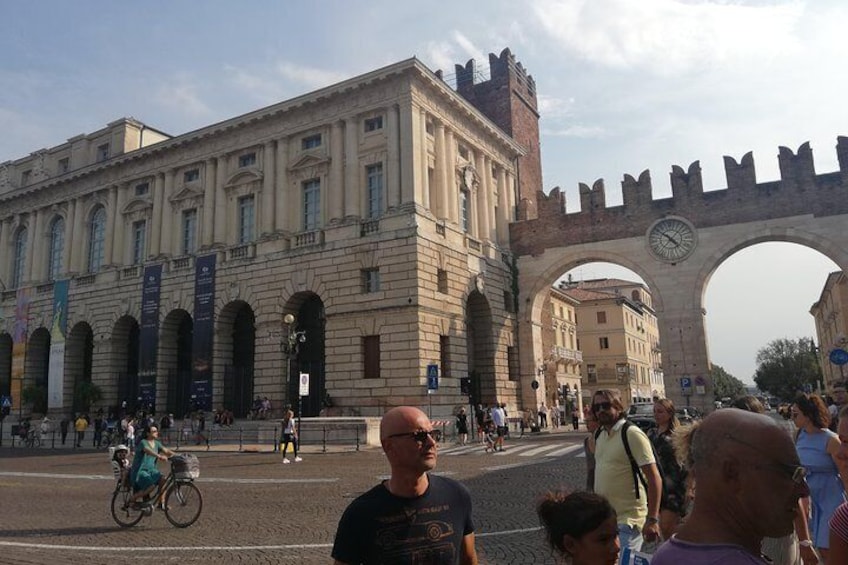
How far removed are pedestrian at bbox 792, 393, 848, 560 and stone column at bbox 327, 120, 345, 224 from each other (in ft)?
83.3

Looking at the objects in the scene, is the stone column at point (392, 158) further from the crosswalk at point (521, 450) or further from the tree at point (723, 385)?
the tree at point (723, 385)

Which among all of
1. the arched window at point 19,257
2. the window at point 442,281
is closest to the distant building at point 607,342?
the window at point 442,281

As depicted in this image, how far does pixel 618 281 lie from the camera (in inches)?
2997

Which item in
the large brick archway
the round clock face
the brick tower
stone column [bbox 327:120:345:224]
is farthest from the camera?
the brick tower

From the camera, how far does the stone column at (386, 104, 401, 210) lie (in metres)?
28.1

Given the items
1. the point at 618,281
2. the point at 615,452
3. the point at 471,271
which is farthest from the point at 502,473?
the point at 618,281

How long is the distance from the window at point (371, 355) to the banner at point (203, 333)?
8.66 m

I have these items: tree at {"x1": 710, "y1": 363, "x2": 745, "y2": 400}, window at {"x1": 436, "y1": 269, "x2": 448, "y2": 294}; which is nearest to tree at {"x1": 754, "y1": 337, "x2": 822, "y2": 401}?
tree at {"x1": 710, "y1": 363, "x2": 745, "y2": 400}

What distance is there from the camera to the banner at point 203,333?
30.8 metres

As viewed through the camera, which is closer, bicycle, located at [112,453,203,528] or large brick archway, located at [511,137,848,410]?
bicycle, located at [112,453,203,528]

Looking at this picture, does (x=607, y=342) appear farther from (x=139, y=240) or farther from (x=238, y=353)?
(x=139, y=240)

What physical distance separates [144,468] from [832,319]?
205 feet

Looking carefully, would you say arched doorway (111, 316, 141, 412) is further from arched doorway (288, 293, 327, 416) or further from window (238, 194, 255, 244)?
arched doorway (288, 293, 327, 416)

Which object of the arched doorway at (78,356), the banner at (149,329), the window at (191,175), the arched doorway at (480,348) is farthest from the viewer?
the arched doorway at (78,356)
